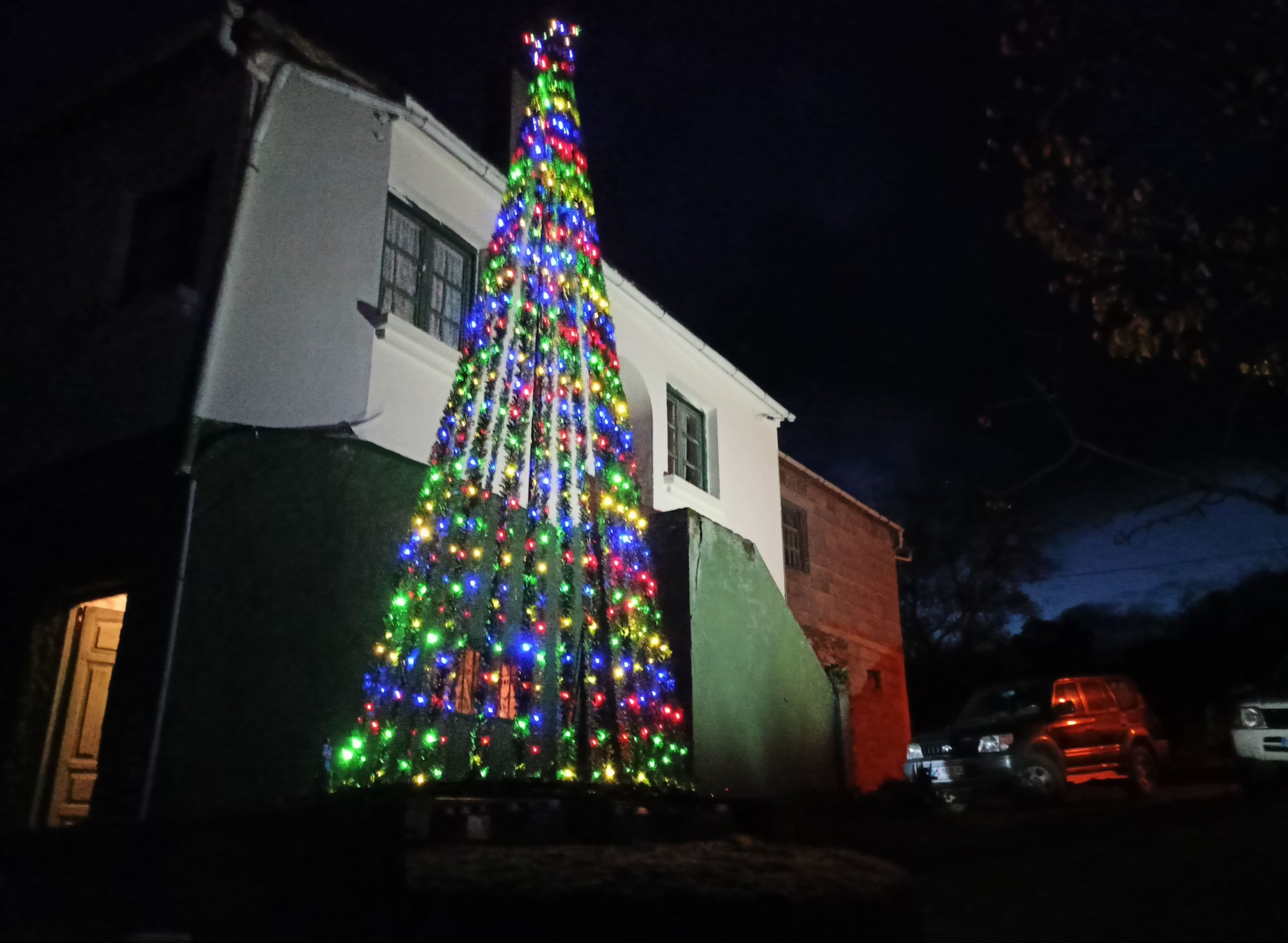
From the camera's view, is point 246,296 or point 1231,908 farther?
point 246,296

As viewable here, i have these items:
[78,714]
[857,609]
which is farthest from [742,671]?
[857,609]

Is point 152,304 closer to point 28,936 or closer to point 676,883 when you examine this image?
point 28,936

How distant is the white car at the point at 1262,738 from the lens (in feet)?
36.1

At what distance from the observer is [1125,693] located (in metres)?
13.1

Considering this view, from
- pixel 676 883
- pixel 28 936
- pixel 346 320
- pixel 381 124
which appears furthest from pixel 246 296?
pixel 676 883

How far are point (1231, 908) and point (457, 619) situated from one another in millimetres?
4497

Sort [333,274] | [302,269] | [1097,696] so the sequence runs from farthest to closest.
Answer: [1097,696] → [333,274] → [302,269]

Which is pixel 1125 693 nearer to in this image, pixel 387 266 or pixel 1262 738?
pixel 1262 738

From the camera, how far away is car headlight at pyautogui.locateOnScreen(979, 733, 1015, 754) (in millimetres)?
11383

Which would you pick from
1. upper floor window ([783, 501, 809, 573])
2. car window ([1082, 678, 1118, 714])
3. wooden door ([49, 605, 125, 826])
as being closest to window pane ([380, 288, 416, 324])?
wooden door ([49, 605, 125, 826])

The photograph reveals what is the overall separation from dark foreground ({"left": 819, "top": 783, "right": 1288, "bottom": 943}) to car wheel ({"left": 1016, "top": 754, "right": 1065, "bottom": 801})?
1.59m

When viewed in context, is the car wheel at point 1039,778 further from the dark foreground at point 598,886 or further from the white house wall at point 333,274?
the white house wall at point 333,274

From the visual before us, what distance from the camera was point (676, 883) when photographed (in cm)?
329

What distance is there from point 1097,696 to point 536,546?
912 centimetres
